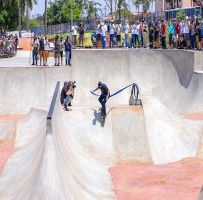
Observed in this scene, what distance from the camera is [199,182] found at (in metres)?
13.1

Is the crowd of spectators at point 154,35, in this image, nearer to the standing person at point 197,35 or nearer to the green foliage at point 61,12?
the standing person at point 197,35

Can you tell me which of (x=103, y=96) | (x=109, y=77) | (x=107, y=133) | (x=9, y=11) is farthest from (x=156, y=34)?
(x=9, y=11)

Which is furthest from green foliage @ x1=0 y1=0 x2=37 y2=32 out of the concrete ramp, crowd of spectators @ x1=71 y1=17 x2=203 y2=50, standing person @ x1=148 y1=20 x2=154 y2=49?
the concrete ramp

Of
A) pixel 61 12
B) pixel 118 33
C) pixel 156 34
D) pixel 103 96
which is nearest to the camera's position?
pixel 103 96

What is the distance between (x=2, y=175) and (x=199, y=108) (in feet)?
30.9

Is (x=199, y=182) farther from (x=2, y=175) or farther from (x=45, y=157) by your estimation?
(x=2, y=175)

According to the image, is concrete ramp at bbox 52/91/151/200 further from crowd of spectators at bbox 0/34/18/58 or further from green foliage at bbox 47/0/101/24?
green foliage at bbox 47/0/101/24

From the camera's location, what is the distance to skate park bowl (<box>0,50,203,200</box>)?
12.2m

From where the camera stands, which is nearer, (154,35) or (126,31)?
(154,35)

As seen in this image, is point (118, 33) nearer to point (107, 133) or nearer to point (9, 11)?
point (107, 133)

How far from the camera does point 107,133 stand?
16578 millimetres

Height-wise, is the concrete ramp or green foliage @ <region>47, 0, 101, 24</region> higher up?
green foliage @ <region>47, 0, 101, 24</region>

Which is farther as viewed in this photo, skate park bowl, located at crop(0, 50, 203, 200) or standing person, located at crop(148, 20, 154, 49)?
standing person, located at crop(148, 20, 154, 49)

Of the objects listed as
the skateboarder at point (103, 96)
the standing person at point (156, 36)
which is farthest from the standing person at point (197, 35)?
the skateboarder at point (103, 96)
